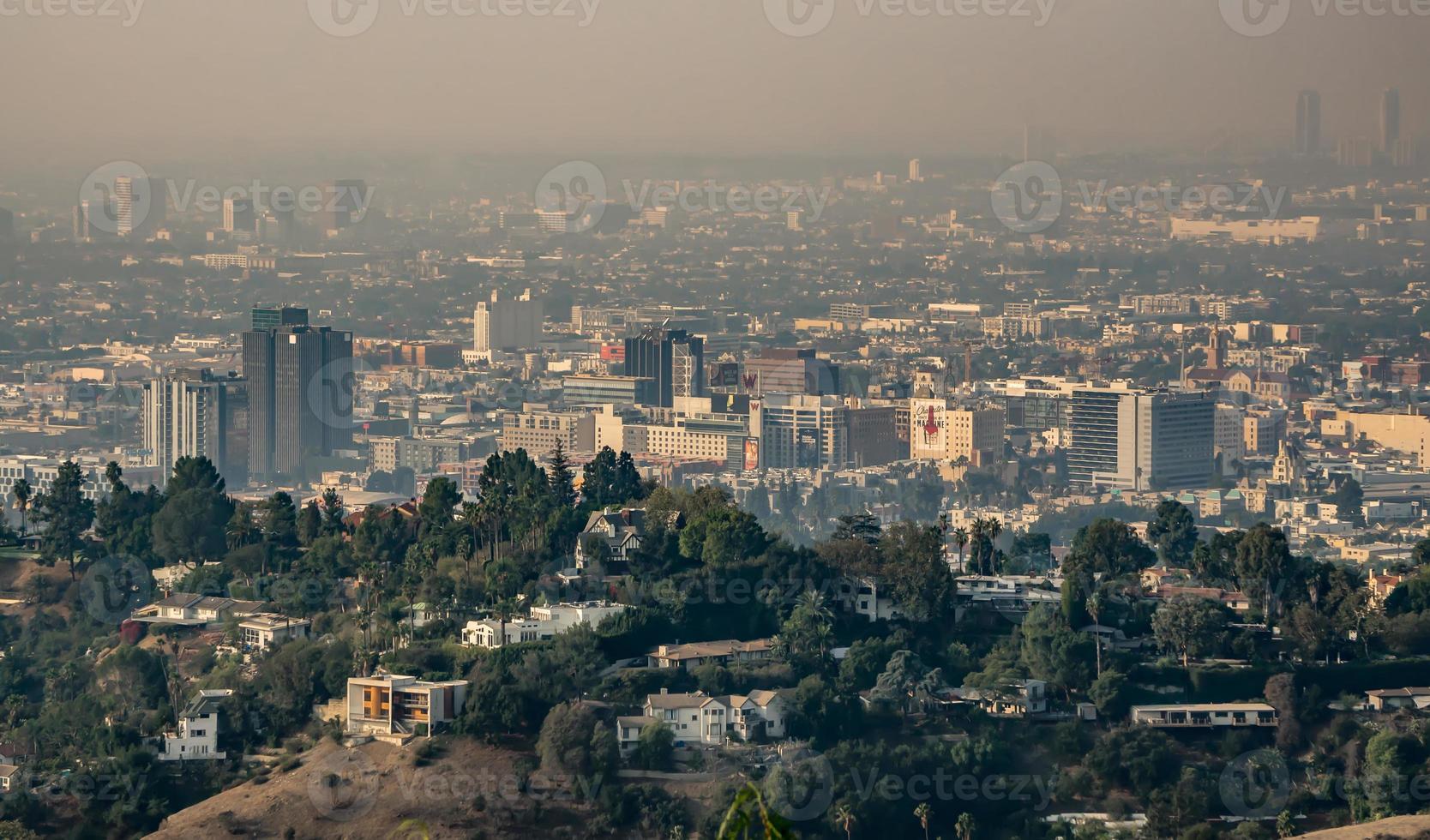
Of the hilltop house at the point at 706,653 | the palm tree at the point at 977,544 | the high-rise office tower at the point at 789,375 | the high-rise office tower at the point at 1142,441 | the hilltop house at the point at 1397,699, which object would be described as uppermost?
the high-rise office tower at the point at 789,375

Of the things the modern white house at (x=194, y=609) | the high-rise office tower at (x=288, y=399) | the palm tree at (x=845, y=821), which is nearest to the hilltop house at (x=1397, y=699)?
the palm tree at (x=845, y=821)

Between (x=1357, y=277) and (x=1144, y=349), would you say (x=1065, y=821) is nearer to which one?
(x=1144, y=349)

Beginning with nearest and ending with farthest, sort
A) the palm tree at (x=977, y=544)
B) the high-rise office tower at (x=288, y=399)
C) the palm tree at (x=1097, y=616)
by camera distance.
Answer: the palm tree at (x=1097, y=616) < the palm tree at (x=977, y=544) < the high-rise office tower at (x=288, y=399)

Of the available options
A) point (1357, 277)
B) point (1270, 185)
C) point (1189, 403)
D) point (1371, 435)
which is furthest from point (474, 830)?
point (1270, 185)

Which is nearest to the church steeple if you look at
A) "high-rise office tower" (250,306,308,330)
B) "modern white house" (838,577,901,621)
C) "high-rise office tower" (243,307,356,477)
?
"high-rise office tower" (243,307,356,477)

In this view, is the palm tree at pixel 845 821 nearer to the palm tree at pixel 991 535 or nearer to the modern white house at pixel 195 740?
the modern white house at pixel 195 740
